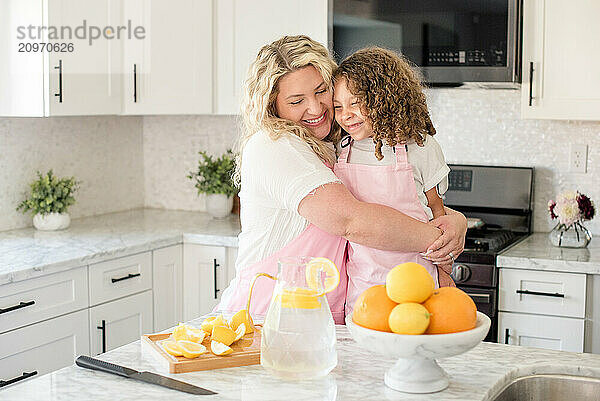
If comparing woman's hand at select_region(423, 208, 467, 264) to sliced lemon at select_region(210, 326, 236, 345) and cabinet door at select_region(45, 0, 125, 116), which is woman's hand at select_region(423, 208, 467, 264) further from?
cabinet door at select_region(45, 0, 125, 116)

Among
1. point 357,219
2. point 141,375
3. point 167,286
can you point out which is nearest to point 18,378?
point 167,286

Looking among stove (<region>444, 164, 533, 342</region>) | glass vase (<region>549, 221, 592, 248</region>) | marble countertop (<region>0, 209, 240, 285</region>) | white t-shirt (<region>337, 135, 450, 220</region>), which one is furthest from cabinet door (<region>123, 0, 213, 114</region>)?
white t-shirt (<region>337, 135, 450, 220</region>)

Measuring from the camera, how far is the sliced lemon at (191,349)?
1581 mm

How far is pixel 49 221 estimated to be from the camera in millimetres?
3400

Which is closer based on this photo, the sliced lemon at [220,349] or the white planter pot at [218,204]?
→ the sliced lemon at [220,349]

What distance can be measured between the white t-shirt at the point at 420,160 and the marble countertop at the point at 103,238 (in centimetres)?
125

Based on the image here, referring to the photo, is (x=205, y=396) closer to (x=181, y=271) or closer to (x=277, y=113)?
(x=277, y=113)

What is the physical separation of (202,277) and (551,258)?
4.64ft

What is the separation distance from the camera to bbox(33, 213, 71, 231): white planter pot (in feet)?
11.1

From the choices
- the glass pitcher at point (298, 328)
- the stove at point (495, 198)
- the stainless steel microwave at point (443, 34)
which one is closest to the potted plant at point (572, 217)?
the stove at point (495, 198)

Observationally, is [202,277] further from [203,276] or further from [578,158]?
[578,158]

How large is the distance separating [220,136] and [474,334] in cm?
282

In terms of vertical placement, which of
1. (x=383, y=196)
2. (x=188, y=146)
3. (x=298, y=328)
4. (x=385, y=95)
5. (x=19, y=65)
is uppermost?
(x=19, y=65)

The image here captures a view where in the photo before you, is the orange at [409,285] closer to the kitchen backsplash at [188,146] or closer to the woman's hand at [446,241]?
the woman's hand at [446,241]
